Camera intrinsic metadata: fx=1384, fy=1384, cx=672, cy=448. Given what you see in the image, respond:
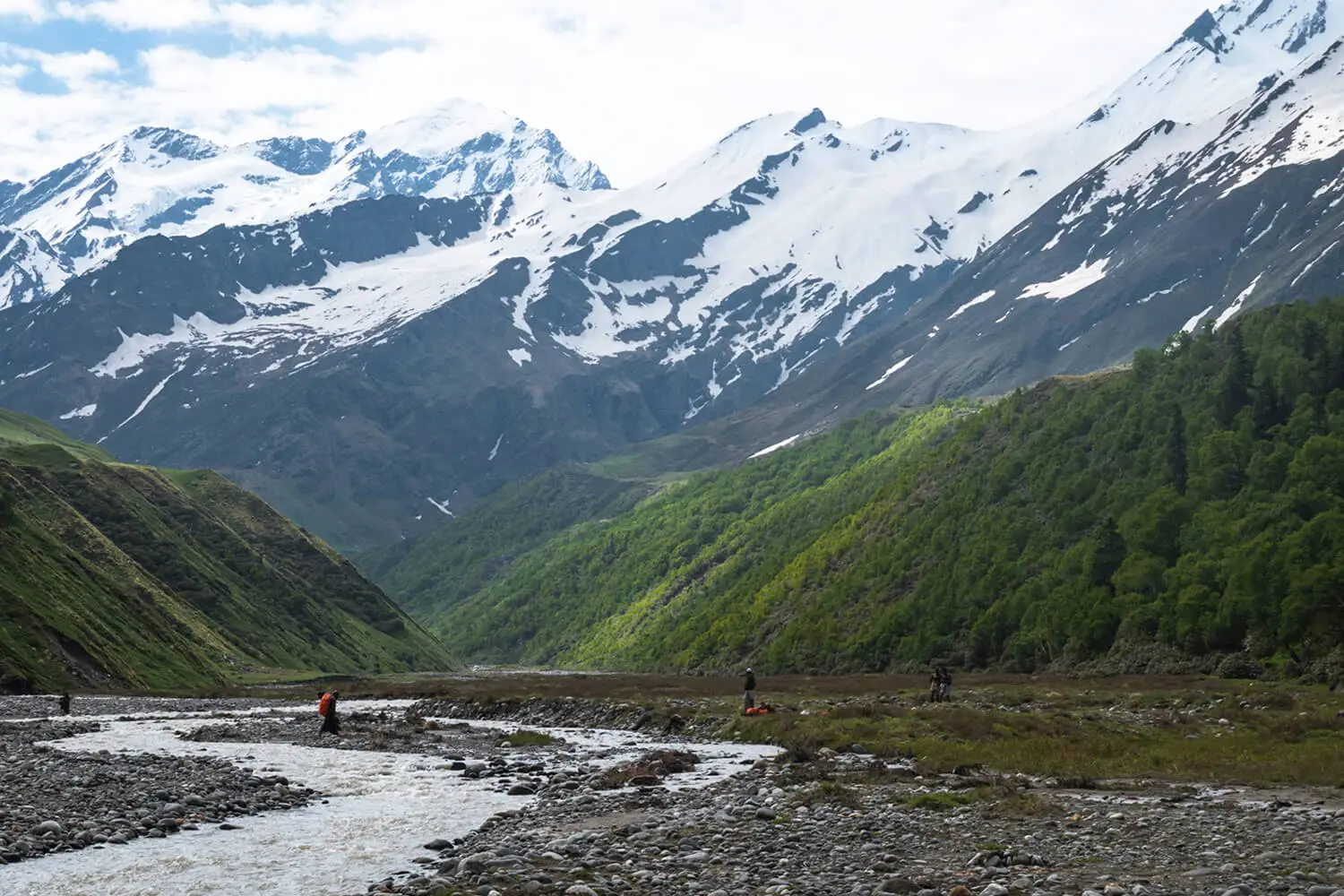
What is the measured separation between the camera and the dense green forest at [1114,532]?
9512cm

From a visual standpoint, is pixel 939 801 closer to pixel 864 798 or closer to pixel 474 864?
pixel 864 798

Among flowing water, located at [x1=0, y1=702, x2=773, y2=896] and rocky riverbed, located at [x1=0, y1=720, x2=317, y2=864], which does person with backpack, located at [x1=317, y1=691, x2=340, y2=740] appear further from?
rocky riverbed, located at [x1=0, y1=720, x2=317, y2=864]

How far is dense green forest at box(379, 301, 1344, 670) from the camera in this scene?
95.1 m

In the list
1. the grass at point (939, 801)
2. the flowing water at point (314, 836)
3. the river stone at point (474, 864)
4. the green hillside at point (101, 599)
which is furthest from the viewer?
the green hillside at point (101, 599)

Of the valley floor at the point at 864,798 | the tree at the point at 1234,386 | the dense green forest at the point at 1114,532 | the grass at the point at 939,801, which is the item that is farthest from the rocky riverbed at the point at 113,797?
the tree at the point at 1234,386

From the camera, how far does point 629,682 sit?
444 ft

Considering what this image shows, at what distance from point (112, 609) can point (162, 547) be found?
49.3 metres

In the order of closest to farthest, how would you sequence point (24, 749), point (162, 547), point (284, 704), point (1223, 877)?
point (1223, 877)
point (24, 749)
point (284, 704)
point (162, 547)

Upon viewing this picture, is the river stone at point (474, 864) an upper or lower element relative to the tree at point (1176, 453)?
lower

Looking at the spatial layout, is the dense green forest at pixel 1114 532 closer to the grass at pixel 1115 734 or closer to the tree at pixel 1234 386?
the tree at pixel 1234 386

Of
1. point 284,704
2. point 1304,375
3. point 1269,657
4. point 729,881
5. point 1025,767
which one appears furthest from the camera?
point 1304,375

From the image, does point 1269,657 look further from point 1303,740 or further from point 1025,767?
point 1025,767

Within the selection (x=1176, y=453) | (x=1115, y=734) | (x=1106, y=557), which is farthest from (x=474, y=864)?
(x=1176, y=453)

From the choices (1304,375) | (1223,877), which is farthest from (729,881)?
(1304,375)
